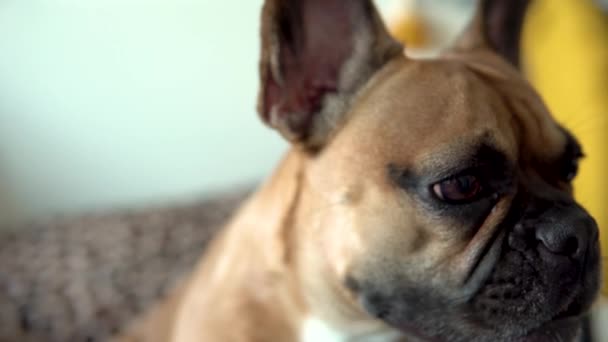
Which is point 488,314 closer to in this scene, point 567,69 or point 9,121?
point 567,69

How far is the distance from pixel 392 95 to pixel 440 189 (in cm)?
19

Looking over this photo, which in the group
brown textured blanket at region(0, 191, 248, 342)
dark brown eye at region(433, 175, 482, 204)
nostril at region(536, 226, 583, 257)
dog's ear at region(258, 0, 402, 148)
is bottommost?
brown textured blanket at region(0, 191, 248, 342)

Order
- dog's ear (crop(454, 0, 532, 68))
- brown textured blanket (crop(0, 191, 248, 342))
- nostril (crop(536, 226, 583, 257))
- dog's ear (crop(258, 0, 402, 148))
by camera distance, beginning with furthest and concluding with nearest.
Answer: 1. brown textured blanket (crop(0, 191, 248, 342))
2. dog's ear (crop(454, 0, 532, 68))
3. dog's ear (crop(258, 0, 402, 148))
4. nostril (crop(536, 226, 583, 257))

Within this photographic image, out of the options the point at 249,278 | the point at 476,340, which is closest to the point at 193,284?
the point at 249,278

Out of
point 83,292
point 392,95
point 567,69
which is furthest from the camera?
point 83,292

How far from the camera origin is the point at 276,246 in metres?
1.23

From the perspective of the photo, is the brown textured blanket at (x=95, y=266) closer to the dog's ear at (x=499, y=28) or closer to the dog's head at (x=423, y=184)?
the dog's head at (x=423, y=184)

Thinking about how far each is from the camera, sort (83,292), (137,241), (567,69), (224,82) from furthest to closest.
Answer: (224,82) → (137,241) → (83,292) → (567,69)

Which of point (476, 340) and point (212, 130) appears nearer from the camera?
point (476, 340)

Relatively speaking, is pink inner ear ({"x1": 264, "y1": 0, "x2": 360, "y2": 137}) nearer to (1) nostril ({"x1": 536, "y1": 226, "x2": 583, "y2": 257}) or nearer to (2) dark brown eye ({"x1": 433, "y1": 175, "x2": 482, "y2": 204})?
(2) dark brown eye ({"x1": 433, "y1": 175, "x2": 482, "y2": 204})

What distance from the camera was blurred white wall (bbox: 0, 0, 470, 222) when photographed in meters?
2.27

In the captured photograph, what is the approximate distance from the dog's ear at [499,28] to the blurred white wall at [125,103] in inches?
39.3

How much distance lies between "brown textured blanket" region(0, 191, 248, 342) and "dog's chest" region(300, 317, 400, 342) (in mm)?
841

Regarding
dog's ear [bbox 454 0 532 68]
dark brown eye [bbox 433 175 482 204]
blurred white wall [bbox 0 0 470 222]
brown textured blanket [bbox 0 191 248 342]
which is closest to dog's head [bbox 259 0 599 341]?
dark brown eye [bbox 433 175 482 204]
